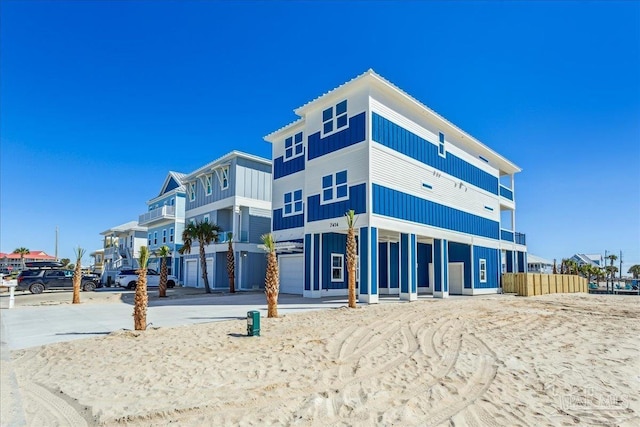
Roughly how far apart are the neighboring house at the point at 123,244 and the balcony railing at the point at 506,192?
3818 cm

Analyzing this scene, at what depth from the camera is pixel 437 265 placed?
2297 centimetres

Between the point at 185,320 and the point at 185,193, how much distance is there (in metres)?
27.9

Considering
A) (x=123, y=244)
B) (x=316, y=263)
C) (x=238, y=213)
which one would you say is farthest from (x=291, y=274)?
(x=123, y=244)

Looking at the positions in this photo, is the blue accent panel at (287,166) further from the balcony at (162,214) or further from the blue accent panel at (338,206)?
the balcony at (162,214)

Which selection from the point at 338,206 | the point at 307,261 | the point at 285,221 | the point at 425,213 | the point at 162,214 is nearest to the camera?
the point at 338,206

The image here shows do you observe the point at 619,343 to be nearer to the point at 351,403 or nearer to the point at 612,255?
the point at 351,403

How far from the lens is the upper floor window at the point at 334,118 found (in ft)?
66.9

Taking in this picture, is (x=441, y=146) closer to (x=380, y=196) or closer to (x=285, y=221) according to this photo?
(x=380, y=196)

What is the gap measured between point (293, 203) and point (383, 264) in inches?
290

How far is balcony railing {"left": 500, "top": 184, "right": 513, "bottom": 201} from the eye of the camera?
106ft

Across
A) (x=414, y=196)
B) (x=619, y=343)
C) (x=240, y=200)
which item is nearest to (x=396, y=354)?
(x=619, y=343)

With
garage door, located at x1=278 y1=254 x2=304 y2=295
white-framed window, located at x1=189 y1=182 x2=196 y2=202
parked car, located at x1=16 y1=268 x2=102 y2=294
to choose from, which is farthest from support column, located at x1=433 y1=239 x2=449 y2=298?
parked car, located at x1=16 y1=268 x2=102 y2=294

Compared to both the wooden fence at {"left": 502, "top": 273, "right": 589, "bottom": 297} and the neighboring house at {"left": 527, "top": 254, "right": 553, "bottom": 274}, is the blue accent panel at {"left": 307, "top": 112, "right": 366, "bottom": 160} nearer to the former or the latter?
the wooden fence at {"left": 502, "top": 273, "right": 589, "bottom": 297}

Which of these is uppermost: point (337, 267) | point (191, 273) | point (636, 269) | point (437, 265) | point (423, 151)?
point (423, 151)
